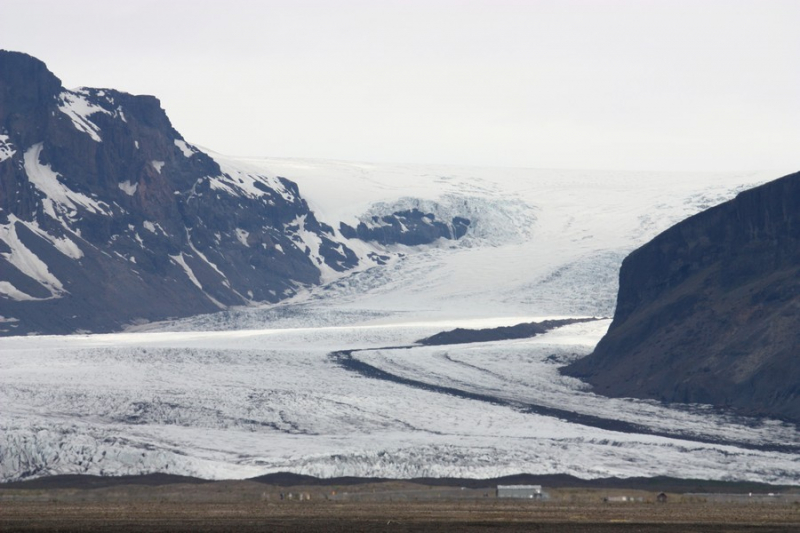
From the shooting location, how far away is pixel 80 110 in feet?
623

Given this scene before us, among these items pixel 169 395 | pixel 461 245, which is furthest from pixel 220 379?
pixel 461 245

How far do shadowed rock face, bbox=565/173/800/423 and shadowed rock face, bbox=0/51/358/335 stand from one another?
242ft

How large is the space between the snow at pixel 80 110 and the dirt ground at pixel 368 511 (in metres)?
138

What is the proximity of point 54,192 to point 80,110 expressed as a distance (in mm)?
14967

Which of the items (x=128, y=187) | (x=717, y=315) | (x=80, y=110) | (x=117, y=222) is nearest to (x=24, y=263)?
(x=117, y=222)

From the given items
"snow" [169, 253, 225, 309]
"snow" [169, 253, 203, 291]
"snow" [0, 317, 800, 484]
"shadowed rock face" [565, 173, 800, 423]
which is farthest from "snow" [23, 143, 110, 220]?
"shadowed rock face" [565, 173, 800, 423]

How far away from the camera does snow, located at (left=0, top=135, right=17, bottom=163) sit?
176125 mm

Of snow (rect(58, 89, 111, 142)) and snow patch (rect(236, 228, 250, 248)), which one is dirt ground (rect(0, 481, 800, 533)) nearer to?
snow (rect(58, 89, 111, 142))

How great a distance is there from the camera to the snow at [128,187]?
187500 millimetres

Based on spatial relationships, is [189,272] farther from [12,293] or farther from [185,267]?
[12,293]

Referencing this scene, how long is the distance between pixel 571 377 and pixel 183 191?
10942 centimetres

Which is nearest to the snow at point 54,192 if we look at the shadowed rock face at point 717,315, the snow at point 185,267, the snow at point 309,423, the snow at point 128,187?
the snow at point 128,187

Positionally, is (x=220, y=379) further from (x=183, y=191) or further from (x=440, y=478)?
(x=183, y=191)

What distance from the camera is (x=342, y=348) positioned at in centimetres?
10469
